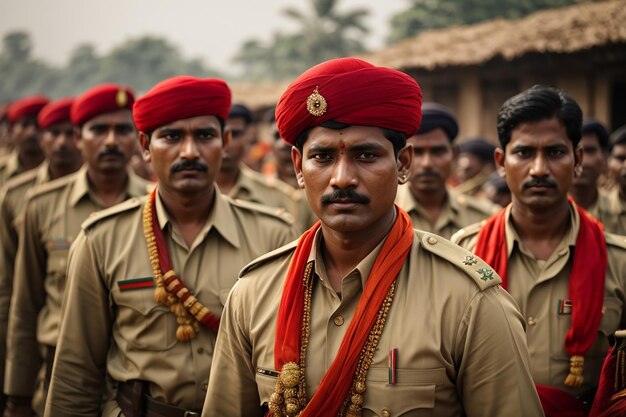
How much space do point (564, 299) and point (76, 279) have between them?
2.50 m

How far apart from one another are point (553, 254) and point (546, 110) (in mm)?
768

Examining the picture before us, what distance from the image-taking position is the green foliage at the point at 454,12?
2234 cm

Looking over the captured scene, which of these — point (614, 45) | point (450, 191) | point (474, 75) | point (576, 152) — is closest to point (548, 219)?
point (576, 152)

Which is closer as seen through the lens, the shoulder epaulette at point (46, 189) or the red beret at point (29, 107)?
the shoulder epaulette at point (46, 189)

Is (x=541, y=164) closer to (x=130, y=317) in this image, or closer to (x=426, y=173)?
(x=426, y=173)

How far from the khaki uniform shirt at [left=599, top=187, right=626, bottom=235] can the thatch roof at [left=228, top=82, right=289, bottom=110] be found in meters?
15.5

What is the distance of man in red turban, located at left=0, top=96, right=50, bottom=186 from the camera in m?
8.30

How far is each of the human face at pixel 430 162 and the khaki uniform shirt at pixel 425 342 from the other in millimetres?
2907

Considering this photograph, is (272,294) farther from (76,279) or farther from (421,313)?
(76,279)

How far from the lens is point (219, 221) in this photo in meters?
3.62

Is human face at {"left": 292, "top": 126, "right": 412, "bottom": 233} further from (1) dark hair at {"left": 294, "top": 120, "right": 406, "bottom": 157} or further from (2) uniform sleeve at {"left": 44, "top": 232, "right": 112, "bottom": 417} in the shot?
(2) uniform sleeve at {"left": 44, "top": 232, "right": 112, "bottom": 417}

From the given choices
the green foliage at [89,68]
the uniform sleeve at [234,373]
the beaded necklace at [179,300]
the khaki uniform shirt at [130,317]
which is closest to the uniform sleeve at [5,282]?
the khaki uniform shirt at [130,317]

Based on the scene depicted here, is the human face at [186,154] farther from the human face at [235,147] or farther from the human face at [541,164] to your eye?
the human face at [235,147]

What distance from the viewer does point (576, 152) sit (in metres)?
3.57
